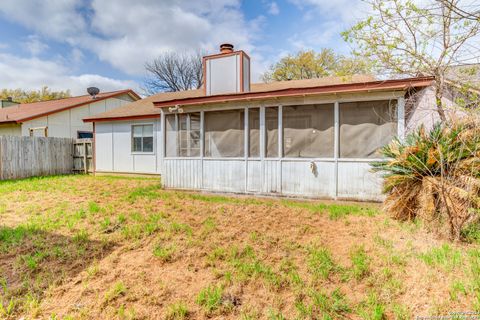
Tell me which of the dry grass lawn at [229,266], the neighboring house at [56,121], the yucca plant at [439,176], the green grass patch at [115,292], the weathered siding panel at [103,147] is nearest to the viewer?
the dry grass lawn at [229,266]

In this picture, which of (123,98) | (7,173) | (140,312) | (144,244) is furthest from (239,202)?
(123,98)

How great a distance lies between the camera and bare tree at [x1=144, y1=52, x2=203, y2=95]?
28234 millimetres

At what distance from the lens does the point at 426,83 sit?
5293 millimetres

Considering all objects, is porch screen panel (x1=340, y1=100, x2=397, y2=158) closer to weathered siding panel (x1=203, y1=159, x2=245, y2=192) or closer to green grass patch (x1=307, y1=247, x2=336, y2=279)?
weathered siding panel (x1=203, y1=159, x2=245, y2=192)

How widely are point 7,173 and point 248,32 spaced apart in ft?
48.3

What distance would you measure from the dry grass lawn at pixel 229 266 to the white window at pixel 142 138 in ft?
18.8

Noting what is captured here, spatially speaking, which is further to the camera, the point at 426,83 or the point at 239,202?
the point at 239,202

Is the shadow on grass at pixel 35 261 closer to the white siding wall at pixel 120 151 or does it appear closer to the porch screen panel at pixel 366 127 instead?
the porch screen panel at pixel 366 127

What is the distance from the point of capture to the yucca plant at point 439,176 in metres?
3.61

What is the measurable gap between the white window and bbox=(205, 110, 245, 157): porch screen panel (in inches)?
168

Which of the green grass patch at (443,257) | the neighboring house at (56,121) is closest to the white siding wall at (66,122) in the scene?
the neighboring house at (56,121)

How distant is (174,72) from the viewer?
2872 cm

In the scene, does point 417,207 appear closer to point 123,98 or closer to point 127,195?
point 127,195

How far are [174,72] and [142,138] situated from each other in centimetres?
1980
